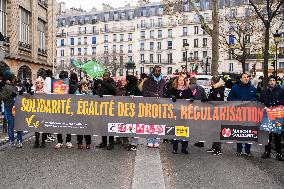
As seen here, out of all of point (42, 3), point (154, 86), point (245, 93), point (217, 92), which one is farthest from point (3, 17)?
point (245, 93)

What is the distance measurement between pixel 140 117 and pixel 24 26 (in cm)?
1950

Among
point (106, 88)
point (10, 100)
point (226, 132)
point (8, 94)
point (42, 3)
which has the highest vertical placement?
point (42, 3)

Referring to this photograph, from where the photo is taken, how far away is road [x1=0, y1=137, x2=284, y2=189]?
6.80 meters

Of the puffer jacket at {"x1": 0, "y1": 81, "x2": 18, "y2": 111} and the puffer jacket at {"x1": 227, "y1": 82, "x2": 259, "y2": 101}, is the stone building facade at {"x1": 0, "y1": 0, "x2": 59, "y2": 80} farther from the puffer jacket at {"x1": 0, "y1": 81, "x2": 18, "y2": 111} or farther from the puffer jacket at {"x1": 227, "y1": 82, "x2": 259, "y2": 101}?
the puffer jacket at {"x1": 227, "y1": 82, "x2": 259, "y2": 101}

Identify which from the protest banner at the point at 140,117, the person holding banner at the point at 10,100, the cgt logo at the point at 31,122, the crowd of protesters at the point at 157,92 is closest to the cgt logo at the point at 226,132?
the protest banner at the point at 140,117

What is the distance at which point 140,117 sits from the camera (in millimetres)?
9695

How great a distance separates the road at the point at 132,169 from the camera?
268 inches

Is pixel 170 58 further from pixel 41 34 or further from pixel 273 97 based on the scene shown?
pixel 273 97

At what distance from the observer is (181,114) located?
9.55m

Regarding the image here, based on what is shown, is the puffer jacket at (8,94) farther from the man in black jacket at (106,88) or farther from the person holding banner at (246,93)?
the person holding banner at (246,93)

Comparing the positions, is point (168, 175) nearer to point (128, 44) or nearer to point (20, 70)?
point (20, 70)

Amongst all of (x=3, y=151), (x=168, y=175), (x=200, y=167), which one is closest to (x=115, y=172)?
(x=168, y=175)

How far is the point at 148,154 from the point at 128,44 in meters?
89.2

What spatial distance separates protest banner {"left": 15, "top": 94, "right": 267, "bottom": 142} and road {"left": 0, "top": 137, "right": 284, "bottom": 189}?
0.46 metres
